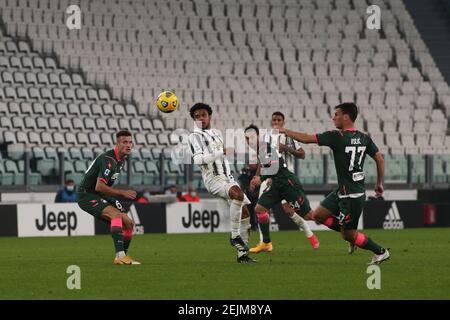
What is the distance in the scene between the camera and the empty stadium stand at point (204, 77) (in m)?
33.1

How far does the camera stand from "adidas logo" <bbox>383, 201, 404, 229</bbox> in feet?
103

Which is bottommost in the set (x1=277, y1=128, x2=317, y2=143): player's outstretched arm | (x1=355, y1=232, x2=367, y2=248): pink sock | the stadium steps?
(x1=355, y1=232, x2=367, y2=248): pink sock

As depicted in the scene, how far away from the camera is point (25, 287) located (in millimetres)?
12492

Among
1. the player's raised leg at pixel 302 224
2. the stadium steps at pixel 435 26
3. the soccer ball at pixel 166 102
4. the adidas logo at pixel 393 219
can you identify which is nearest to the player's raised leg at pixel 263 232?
the player's raised leg at pixel 302 224

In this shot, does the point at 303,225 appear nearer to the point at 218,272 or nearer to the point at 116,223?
the point at 116,223

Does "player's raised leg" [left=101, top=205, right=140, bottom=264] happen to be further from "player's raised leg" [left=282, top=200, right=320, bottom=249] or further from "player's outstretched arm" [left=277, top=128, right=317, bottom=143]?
"player's raised leg" [left=282, top=200, right=320, bottom=249]

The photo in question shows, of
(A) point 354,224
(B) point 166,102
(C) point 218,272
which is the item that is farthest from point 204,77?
(C) point 218,272

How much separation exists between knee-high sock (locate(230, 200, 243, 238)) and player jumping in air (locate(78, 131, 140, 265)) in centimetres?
146

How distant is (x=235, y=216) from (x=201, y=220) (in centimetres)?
1308

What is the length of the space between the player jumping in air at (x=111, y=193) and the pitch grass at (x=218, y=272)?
476 mm

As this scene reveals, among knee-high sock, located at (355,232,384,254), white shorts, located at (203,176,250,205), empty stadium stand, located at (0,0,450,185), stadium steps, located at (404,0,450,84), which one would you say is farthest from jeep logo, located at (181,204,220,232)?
stadium steps, located at (404,0,450,84)

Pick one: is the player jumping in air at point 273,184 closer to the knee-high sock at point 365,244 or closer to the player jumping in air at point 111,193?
the player jumping in air at point 111,193

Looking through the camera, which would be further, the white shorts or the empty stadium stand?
the empty stadium stand
